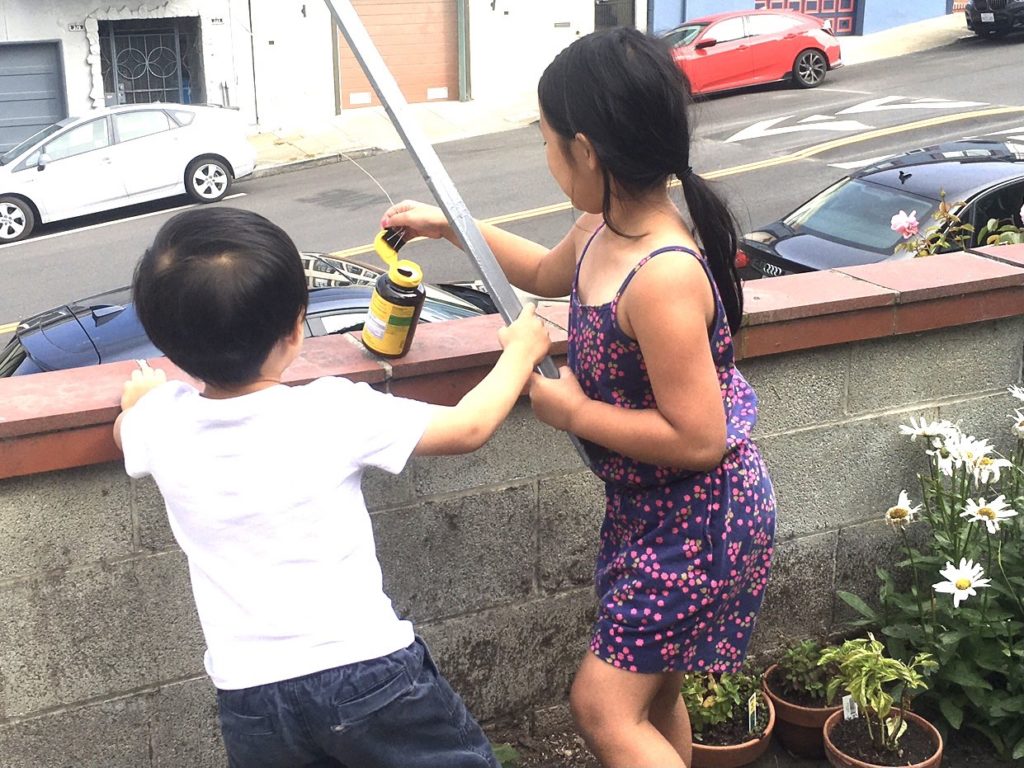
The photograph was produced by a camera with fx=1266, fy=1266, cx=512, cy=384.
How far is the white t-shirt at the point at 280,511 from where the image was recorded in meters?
1.97

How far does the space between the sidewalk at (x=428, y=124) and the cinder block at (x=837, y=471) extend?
1587cm

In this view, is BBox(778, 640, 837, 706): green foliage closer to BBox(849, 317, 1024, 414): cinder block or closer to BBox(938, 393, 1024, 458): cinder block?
BBox(849, 317, 1024, 414): cinder block

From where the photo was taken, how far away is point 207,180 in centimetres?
1738

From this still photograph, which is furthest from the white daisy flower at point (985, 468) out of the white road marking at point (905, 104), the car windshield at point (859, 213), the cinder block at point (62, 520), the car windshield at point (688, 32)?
the car windshield at point (688, 32)

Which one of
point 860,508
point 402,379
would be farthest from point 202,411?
point 860,508

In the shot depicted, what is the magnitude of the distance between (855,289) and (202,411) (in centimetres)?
201

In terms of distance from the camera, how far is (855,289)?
3.39 metres

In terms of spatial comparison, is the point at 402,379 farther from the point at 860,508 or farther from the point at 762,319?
the point at 860,508

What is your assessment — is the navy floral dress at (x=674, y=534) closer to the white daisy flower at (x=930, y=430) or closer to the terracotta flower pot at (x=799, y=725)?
the terracotta flower pot at (x=799, y=725)

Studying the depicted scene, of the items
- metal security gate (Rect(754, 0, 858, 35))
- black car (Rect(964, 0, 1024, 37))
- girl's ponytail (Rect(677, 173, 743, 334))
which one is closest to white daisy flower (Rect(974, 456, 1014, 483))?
girl's ponytail (Rect(677, 173, 743, 334))

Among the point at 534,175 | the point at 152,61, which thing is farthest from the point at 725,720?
the point at 152,61

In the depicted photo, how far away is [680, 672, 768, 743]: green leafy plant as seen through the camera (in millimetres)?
3336

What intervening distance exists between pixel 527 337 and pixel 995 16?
24779 mm

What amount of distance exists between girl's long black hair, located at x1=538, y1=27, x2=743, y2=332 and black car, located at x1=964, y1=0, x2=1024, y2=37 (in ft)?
80.0
